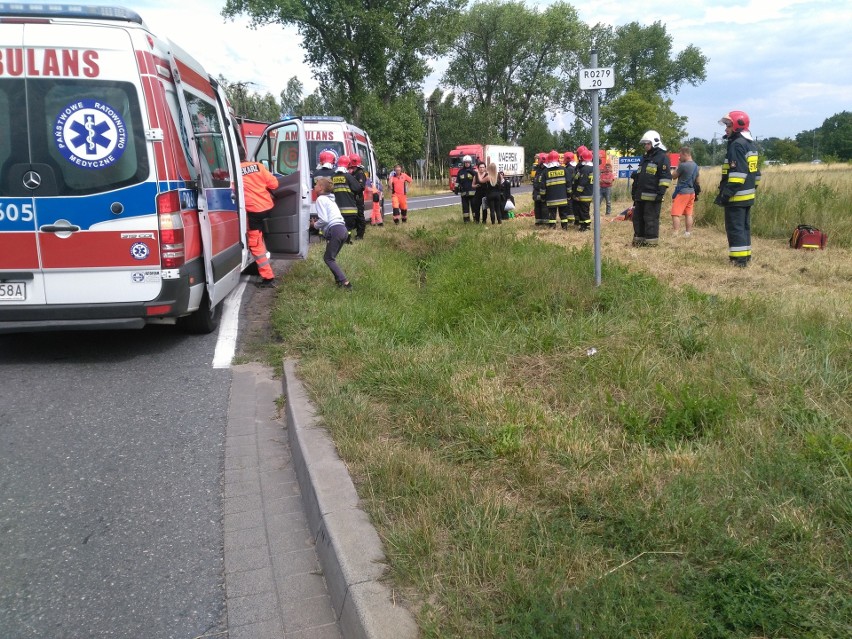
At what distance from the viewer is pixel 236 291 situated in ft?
30.7

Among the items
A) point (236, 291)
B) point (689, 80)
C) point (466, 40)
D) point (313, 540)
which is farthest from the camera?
point (689, 80)

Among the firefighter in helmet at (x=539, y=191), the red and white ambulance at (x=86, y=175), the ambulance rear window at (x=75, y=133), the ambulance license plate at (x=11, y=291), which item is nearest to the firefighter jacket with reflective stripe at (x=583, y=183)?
the firefighter in helmet at (x=539, y=191)

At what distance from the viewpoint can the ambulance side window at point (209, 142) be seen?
22.8ft

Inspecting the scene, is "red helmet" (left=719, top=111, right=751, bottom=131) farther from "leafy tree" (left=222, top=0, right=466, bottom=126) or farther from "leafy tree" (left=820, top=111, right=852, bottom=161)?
"leafy tree" (left=820, top=111, right=852, bottom=161)

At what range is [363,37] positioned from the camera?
39.6 metres

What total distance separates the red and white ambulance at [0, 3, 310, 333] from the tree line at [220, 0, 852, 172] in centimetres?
2852

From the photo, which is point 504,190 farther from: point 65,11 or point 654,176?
point 65,11

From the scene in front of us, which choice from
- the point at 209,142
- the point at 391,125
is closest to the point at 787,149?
the point at 391,125

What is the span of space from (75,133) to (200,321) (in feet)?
6.95

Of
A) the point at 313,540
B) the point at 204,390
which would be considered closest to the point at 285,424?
the point at 204,390

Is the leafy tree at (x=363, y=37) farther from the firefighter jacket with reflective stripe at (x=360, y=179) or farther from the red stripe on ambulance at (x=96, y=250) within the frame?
the red stripe on ambulance at (x=96, y=250)

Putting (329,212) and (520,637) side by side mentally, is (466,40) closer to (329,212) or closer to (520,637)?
(329,212)

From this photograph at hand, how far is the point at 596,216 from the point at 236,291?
16.8 feet

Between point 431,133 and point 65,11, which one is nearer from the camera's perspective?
point 65,11
